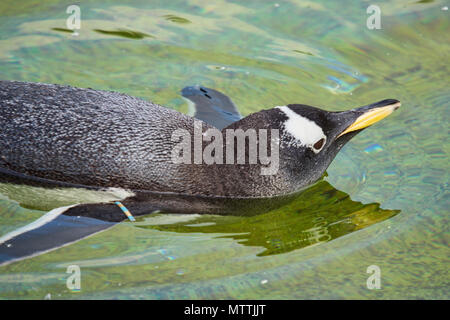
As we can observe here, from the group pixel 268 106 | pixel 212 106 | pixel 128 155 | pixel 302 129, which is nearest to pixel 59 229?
pixel 128 155

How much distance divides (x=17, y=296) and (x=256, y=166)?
1622 mm

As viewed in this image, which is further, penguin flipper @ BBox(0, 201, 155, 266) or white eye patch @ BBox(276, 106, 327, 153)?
white eye patch @ BBox(276, 106, 327, 153)

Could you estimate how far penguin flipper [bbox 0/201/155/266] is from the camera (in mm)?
3428

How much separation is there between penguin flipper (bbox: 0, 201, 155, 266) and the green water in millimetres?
65

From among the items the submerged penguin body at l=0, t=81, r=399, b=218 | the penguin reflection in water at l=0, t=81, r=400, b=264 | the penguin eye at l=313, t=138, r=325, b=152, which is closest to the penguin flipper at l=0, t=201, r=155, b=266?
the penguin reflection in water at l=0, t=81, r=400, b=264

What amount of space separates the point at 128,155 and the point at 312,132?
1.16 meters

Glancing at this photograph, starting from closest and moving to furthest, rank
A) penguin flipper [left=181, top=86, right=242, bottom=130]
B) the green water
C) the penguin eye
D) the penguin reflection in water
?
the green water < the penguin reflection in water < the penguin eye < penguin flipper [left=181, top=86, right=242, bottom=130]

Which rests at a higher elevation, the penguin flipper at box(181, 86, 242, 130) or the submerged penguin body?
the penguin flipper at box(181, 86, 242, 130)

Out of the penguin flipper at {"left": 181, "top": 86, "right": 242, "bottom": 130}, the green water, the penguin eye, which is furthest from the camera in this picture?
the penguin flipper at {"left": 181, "top": 86, "right": 242, "bottom": 130}

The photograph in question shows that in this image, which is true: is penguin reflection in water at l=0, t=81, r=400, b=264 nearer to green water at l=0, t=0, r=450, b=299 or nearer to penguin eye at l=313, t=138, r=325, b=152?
penguin eye at l=313, t=138, r=325, b=152

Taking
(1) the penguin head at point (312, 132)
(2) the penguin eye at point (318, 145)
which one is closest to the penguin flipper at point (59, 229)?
(1) the penguin head at point (312, 132)

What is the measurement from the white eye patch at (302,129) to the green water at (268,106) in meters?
0.50

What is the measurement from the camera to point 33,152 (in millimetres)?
3885
